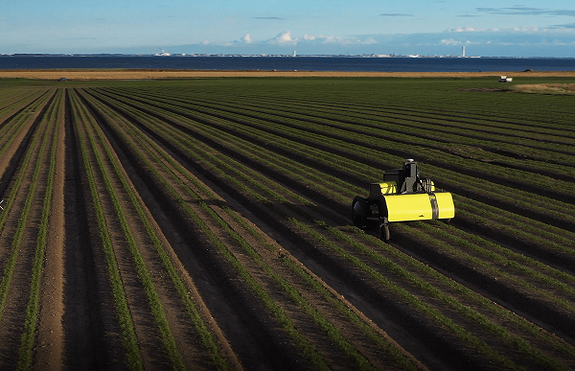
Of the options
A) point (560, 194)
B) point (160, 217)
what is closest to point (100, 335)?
point (160, 217)

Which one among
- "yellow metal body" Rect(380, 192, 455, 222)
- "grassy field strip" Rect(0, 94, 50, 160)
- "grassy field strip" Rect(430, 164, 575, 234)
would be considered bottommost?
"grassy field strip" Rect(0, 94, 50, 160)

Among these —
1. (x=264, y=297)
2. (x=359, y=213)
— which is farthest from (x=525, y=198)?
(x=264, y=297)

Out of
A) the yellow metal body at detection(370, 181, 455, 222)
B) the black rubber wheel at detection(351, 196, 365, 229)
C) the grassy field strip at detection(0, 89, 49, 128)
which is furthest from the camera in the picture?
the grassy field strip at detection(0, 89, 49, 128)

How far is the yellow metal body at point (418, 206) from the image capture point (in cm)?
1348

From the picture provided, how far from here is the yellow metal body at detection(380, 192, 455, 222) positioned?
13.5m

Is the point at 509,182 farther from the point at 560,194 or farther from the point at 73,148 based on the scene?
the point at 73,148

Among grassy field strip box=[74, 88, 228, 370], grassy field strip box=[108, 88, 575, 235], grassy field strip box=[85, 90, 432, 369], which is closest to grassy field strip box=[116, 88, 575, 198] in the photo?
grassy field strip box=[108, 88, 575, 235]

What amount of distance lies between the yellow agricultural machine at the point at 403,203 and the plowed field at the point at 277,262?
0.43m

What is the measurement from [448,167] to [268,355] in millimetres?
15608

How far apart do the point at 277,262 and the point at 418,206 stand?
3.75m

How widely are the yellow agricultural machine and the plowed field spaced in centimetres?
43

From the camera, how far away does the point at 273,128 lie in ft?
113

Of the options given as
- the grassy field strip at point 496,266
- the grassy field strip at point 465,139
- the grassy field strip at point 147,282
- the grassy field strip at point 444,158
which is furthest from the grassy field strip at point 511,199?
the grassy field strip at point 147,282

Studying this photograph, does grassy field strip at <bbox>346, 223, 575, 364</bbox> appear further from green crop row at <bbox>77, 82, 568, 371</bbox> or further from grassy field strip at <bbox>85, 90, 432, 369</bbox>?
grassy field strip at <bbox>85, 90, 432, 369</bbox>
